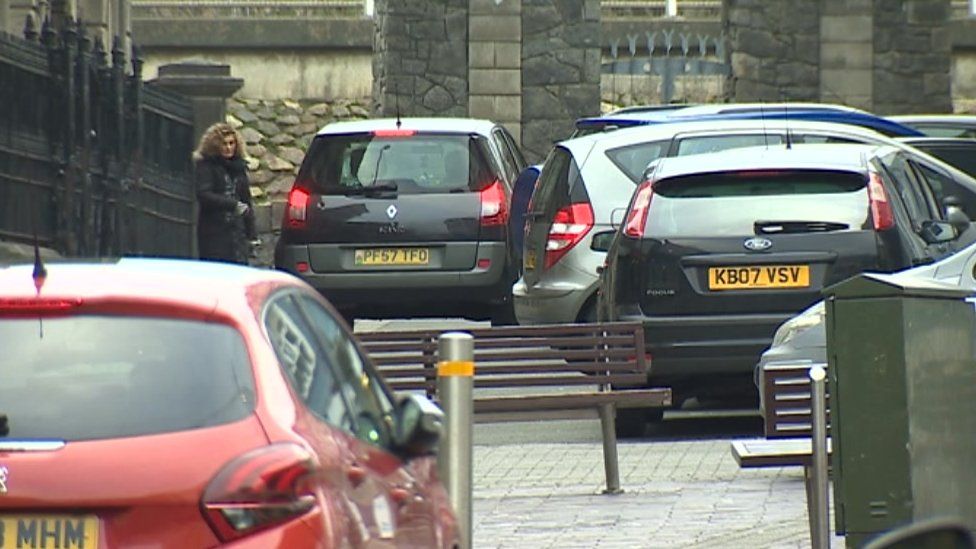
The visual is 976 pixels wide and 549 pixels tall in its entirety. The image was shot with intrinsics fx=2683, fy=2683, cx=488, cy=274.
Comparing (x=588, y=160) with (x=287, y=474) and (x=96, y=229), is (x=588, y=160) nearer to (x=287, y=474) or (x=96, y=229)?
(x=96, y=229)

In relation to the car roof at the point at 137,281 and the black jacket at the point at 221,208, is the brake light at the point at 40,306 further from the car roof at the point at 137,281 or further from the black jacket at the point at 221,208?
the black jacket at the point at 221,208

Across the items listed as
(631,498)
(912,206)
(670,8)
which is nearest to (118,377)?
(631,498)

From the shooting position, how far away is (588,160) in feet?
56.4

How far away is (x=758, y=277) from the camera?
14.3 metres

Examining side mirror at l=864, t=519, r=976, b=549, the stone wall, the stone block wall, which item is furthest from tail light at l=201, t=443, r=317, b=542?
the stone wall

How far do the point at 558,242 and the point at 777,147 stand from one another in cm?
205

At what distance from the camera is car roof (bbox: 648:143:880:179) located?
47.8 ft

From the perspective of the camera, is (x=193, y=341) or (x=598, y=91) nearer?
(x=193, y=341)

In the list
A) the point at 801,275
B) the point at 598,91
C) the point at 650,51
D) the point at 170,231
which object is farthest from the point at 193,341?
the point at 650,51

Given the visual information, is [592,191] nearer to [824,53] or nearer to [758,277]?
[758,277]

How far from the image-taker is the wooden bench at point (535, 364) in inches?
498

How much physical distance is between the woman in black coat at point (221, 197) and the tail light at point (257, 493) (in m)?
13.5

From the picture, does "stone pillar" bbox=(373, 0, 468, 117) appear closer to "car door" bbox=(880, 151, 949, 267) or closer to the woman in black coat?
the woman in black coat

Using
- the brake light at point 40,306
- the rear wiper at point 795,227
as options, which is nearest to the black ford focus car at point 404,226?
the rear wiper at point 795,227
